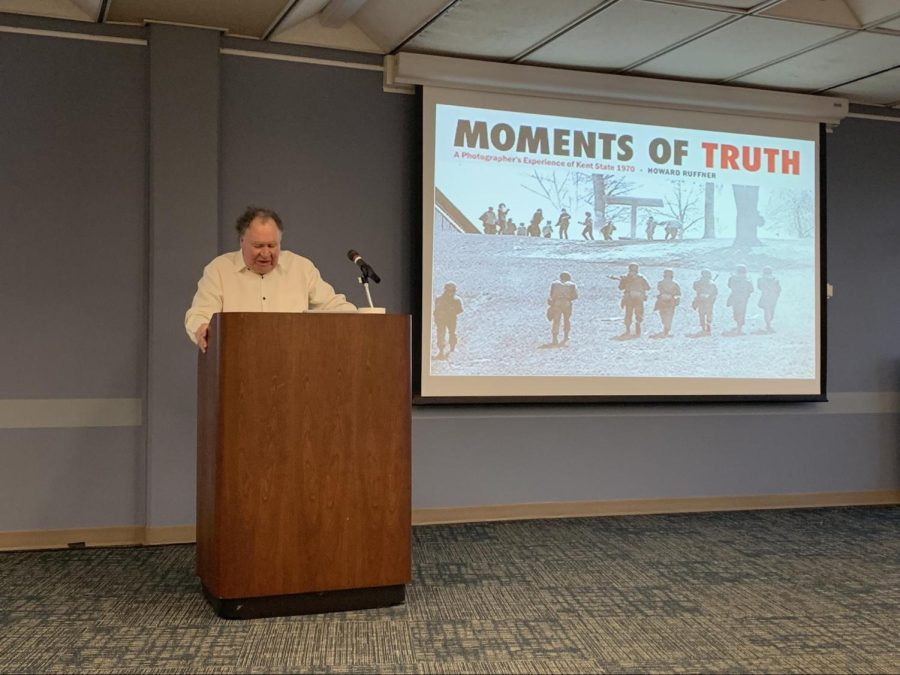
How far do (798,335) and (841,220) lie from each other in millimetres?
899

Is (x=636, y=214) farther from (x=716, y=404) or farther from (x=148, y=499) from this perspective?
(x=148, y=499)

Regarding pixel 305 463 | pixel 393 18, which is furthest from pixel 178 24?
pixel 305 463

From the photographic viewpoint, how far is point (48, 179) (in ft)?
15.9

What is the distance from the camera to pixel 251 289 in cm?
391

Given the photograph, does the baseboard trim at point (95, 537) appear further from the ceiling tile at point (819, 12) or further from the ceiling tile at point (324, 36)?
the ceiling tile at point (819, 12)

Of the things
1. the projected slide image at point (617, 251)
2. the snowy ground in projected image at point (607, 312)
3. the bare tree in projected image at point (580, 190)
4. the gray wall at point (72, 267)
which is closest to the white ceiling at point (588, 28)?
the gray wall at point (72, 267)

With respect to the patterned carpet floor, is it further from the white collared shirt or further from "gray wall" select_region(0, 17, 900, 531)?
the white collared shirt

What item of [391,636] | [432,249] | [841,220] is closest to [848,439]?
[841,220]

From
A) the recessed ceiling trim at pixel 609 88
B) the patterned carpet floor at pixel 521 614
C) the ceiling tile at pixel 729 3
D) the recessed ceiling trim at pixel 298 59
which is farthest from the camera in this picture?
the recessed ceiling trim at pixel 609 88

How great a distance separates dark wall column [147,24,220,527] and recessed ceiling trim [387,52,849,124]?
3.90ft

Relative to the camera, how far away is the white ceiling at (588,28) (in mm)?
4699

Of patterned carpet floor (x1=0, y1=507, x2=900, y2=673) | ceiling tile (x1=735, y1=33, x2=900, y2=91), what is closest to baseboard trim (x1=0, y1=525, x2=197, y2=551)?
patterned carpet floor (x1=0, y1=507, x2=900, y2=673)

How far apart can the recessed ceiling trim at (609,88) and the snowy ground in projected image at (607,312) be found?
87 cm

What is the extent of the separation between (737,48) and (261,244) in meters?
3.15
